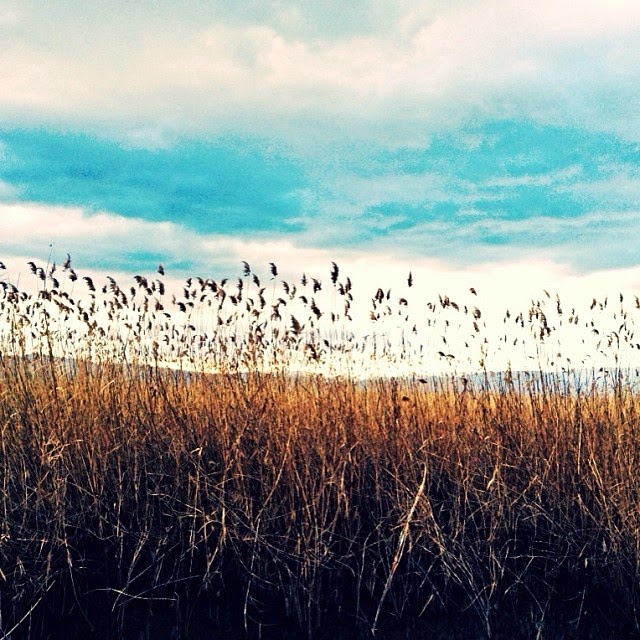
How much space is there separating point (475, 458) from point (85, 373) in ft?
9.70

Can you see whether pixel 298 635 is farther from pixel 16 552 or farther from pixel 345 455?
pixel 16 552

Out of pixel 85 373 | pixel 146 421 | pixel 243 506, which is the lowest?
pixel 243 506

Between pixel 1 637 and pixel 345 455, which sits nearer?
pixel 1 637

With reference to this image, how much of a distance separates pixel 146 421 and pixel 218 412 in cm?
49

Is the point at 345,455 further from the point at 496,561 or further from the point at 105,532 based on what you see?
the point at 105,532

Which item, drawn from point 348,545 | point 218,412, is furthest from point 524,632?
point 218,412

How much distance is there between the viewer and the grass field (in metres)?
3.89

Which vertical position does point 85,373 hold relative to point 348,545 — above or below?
above

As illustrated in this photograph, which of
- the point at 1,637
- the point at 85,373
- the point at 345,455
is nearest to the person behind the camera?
the point at 1,637

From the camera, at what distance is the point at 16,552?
3949 mm

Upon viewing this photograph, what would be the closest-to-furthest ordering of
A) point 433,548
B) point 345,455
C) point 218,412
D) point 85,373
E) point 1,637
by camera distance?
point 1,637 < point 433,548 < point 345,455 < point 218,412 < point 85,373

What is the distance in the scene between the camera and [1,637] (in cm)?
356

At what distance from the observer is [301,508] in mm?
4090

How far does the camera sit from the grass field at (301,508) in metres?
3.89
